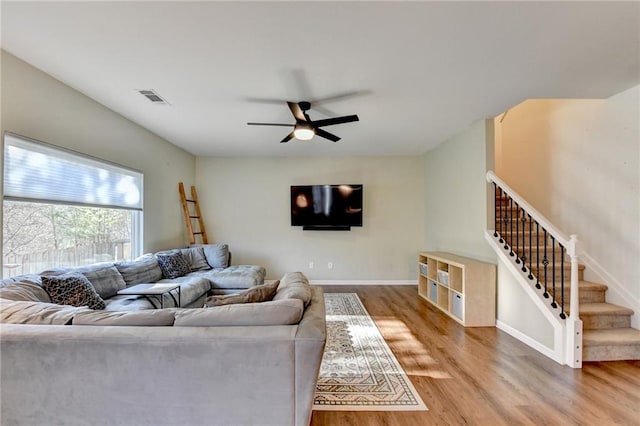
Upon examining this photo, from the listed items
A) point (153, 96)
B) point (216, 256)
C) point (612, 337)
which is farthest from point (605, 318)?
point (153, 96)

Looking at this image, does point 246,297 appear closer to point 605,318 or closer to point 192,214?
point 605,318

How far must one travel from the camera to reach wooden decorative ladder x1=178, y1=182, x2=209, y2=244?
525cm

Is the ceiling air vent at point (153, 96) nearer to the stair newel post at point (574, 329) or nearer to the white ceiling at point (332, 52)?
the white ceiling at point (332, 52)

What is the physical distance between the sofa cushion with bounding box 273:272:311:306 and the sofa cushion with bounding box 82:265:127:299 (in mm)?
1913

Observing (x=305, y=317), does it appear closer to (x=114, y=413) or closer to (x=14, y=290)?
(x=114, y=413)

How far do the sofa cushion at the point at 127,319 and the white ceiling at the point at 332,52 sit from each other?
1807 millimetres

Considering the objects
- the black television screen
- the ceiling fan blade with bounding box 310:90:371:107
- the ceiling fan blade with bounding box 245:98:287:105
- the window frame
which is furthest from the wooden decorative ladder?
the ceiling fan blade with bounding box 310:90:371:107

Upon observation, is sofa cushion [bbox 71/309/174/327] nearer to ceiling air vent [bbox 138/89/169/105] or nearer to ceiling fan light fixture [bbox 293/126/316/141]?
ceiling fan light fixture [bbox 293/126/316/141]

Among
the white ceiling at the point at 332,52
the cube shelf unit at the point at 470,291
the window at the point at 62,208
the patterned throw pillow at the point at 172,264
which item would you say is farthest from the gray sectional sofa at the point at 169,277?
the cube shelf unit at the point at 470,291

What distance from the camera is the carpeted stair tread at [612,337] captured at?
2699 mm

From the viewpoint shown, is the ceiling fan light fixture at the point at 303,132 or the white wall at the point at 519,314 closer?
the white wall at the point at 519,314

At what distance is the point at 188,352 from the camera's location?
1480mm

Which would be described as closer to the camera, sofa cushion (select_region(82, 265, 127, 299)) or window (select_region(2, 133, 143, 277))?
window (select_region(2, 133, 143, 277))

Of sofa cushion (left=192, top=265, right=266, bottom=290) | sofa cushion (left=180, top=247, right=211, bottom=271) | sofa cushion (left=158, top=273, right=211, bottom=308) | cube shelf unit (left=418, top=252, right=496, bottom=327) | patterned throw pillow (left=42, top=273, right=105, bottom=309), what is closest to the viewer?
patterned throw pillow (left=42, top=273, right=105, bottom=309)
